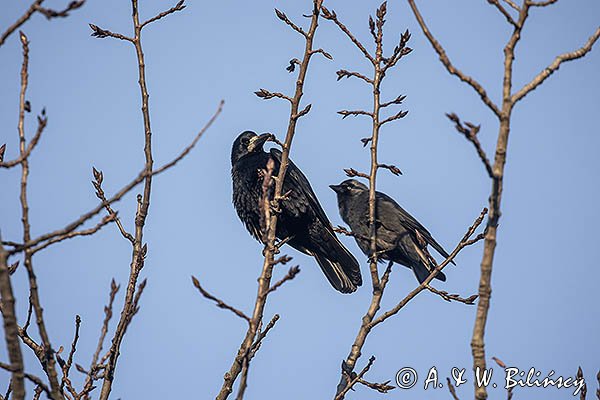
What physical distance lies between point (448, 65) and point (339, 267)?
5188 millimetres

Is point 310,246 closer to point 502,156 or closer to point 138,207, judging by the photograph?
point 138,207

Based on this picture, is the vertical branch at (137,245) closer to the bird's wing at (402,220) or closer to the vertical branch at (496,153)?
the vertical branch at (496,153)

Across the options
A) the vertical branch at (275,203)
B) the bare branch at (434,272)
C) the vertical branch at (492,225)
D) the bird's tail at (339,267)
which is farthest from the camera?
the bird's tail at (339,267)

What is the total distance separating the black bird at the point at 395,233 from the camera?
7242 millimetres

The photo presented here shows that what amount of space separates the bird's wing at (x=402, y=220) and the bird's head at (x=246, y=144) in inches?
51.0

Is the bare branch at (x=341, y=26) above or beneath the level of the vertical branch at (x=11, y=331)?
above

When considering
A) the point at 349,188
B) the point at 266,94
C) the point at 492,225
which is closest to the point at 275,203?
the point at 266,94

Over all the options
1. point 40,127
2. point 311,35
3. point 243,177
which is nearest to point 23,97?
point 40,127

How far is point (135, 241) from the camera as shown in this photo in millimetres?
4258

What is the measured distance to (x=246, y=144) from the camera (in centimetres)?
804

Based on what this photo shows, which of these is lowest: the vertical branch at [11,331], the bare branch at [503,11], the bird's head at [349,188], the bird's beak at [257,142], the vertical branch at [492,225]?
the vertical branch at [11,331]

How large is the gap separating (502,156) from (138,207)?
2.54 metres

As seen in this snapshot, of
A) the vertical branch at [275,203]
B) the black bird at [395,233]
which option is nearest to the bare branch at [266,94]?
the vertical branch at [275,203]

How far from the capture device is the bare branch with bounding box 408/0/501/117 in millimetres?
2486
